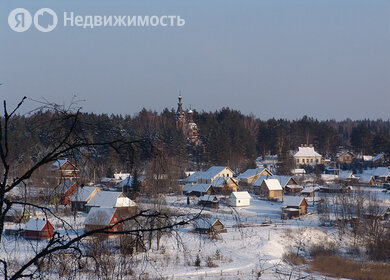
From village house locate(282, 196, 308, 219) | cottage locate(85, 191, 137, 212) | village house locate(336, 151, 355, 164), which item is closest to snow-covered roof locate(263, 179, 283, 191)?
village house locate(282, 196, 308, 219)

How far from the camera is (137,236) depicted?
7.14ft

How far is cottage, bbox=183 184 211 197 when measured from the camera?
27.2 metres

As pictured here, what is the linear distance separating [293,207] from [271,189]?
205 inches

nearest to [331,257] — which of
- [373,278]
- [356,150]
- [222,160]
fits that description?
[373,278]

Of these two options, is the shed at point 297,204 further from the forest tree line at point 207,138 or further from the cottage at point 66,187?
the cottage at point 66,187

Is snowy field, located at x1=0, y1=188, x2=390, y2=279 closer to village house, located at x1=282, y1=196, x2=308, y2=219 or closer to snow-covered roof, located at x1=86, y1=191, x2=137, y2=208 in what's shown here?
village house, located at x1=282, y1=196, x2=308, y2=219

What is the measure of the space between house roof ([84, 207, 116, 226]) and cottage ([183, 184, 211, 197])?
10.5 metres

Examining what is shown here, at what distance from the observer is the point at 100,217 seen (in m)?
16.7

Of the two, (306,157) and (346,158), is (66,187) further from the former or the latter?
(346,158)

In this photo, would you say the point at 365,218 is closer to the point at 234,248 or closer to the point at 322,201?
the point at 322,201

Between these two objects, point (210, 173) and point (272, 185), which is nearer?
point (272, 185)

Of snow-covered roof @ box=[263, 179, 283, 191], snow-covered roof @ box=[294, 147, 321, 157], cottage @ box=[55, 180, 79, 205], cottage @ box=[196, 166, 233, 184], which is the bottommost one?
snow-covered roof @ box=[263, 179, 283, 191]

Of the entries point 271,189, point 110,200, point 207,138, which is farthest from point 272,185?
point 207,138

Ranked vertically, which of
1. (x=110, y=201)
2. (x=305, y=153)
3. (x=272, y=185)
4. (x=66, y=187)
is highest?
(x=305, y=153)
